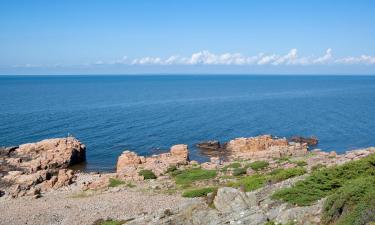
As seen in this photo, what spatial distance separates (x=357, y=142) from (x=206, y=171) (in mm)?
42973

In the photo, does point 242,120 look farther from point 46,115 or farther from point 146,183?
point 146,183

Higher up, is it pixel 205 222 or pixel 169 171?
pixel 205 222

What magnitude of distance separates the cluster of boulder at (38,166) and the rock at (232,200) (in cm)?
2643

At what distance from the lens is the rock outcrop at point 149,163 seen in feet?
161

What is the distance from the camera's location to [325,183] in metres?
24.7

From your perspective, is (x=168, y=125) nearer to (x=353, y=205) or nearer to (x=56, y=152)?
(x=56, y=152)

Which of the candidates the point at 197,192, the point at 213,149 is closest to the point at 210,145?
the point at 213,149

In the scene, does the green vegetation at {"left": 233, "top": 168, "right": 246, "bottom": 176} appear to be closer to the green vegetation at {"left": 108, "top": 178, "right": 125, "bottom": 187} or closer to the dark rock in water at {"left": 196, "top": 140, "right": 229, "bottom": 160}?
the green vegetation at {"left": 108, "top": 178, "right": 125, "bottom": 187}

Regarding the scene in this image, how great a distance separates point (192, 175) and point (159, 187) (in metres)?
3.95

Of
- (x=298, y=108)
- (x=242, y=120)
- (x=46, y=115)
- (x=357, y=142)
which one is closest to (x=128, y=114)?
(x=46, y=115)

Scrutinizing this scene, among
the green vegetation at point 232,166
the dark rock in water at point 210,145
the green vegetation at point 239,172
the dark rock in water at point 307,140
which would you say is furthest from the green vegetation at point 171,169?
the dark rock in water at point 307,140

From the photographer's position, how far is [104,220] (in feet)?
108

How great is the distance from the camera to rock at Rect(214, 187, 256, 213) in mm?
25000

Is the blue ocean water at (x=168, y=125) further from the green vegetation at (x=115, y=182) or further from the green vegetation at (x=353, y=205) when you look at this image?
the green vegetation at (x=353, y=205)
